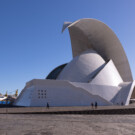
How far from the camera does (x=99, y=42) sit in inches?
1230

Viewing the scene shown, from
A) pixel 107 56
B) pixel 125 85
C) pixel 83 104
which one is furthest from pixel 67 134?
pixel 107 56

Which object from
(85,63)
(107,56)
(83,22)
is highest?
(83,22)

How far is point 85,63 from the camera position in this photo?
2797 cm

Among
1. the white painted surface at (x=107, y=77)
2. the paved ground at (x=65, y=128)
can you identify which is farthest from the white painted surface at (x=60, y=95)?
the paved ground at (x=65, y=128)

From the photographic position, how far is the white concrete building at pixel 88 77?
20.8 metres

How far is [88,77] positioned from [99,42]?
26.6 feet

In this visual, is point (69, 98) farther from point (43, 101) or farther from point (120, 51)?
point (120, 51)

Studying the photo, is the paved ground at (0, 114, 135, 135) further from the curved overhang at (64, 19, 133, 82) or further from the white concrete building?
the curved overhang at (64, 19, 133, 82)

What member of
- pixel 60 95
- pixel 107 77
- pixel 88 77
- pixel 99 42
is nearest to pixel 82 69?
pixel 88 77

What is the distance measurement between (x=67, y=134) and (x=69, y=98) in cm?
1667

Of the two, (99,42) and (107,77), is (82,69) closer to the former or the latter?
(107,77)

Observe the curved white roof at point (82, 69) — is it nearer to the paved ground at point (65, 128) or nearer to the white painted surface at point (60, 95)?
the white painted surface at point (60, 95)

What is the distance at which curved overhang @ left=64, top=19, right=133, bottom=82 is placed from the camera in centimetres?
2908

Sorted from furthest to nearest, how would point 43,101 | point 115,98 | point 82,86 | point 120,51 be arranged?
point 120,51
point 115,98
point 82,86
point 43,101
